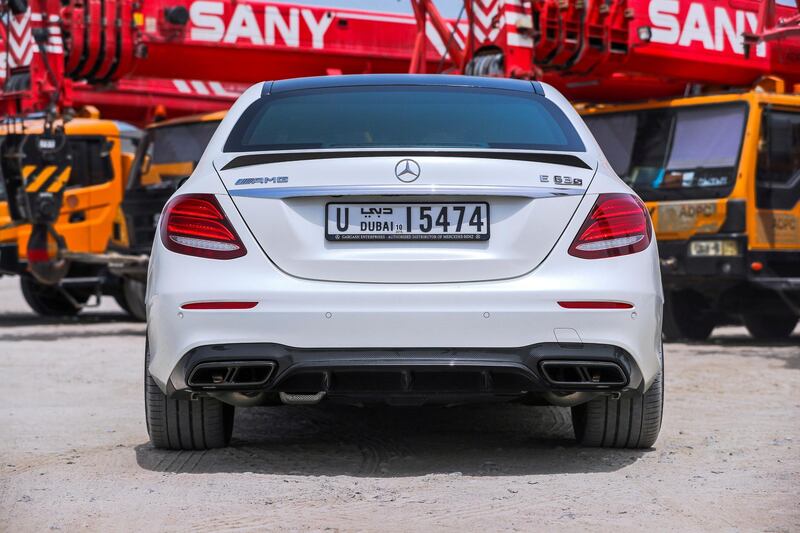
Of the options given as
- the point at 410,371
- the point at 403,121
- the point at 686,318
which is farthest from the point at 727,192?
the point at 410,371

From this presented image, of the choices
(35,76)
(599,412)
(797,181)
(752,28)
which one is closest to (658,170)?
(797,181)

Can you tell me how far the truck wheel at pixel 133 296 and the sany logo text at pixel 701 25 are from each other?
5.96m

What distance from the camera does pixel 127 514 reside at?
460cm

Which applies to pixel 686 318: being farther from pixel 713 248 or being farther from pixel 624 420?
pixel 624 420

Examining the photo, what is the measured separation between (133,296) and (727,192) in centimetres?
683

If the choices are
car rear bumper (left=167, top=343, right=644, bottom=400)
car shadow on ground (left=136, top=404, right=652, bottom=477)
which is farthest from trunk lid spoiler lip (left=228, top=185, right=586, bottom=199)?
car shadow on ground (left=136, top=404, right=652, bottom=477)

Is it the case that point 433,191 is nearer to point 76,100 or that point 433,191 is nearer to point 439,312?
point 439,312

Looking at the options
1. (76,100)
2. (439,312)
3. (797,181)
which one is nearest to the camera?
(439,312)

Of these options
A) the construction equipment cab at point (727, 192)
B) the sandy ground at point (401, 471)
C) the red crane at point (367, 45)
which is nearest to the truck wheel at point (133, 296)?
the red crane at point (367, 45)

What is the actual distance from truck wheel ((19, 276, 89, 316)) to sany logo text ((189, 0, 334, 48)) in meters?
3.78

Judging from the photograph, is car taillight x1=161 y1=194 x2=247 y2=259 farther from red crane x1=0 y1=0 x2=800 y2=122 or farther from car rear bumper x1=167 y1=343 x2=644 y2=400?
red crane x1=0 y1=0 x2=800 y2=122

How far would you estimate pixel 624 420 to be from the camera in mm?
5746

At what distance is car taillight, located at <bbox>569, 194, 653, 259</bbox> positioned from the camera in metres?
5.12

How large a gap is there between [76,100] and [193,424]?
1192cm
